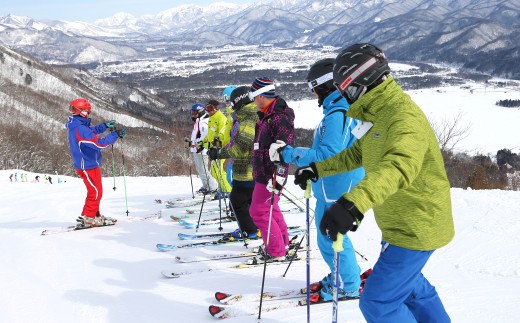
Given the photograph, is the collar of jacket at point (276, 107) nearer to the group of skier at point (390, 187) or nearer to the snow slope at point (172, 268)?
the group of skier at point (390, 187)

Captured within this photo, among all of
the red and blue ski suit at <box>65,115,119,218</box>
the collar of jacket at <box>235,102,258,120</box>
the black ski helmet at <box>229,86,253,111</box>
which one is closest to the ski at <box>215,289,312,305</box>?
the collar of jacket at <box>235,102,258,120</box>

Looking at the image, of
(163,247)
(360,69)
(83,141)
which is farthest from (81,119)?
(360,69)

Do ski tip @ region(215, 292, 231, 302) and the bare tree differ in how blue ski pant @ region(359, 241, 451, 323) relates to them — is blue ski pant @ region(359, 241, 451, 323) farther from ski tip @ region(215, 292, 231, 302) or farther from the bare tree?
the bare tree

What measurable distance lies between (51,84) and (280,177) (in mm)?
102671

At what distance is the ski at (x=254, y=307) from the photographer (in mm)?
3713

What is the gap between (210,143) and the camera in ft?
24.4

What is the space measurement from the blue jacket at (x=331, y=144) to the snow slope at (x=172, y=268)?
3.39 ft

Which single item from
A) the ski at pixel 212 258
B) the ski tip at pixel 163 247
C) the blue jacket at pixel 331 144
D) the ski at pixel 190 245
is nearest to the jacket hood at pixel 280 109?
the blue jacket at pixel 331 144

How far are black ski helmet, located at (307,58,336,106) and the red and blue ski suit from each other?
Answer: 3925 millimetres

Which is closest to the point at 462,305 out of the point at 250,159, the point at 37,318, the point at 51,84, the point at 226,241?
the point at 250,159

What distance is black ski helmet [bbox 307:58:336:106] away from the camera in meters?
3.60

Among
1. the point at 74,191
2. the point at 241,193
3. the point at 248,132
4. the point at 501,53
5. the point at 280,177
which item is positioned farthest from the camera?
the point at 501,53

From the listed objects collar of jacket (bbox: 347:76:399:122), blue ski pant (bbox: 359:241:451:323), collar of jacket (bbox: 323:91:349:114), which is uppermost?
collar of jacket (bbox: 323:91:349:114)

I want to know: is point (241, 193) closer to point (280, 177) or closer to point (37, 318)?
point (280, 177)
